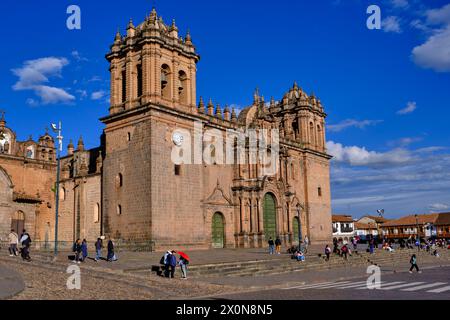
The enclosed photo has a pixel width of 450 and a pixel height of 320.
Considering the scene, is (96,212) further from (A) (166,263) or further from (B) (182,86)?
(A) (166,263)

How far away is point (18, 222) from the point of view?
138ft

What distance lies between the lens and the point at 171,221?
33.5 meters

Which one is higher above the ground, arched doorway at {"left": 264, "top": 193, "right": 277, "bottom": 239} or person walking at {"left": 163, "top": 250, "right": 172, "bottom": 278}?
arched doorway at {"left": 264, "top": 193, "right": 277, "bottom": 239}

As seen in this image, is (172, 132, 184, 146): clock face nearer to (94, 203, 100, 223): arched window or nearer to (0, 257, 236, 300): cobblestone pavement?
(94, 203, 100, 223): arched window

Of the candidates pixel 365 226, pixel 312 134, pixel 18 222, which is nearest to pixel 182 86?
pixel 18 222

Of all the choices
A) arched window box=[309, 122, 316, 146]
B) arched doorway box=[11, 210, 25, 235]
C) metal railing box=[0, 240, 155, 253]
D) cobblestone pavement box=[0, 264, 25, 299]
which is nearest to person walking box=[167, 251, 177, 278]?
cobblestone pavement box=[0, 264, 25, 299]

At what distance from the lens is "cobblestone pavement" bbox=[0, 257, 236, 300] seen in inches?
609

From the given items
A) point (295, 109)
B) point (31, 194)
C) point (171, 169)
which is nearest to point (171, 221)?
point (171, 169)

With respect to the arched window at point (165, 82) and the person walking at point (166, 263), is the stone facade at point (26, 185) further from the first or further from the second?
the person walking at point (166, 263)

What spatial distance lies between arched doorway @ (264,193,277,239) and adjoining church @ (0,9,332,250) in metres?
0.09

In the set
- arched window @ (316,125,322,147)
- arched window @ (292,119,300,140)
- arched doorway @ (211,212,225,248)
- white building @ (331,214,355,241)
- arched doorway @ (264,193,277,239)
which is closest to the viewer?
arched doorway @ (211,212,225,248)

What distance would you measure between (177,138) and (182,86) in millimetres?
4816

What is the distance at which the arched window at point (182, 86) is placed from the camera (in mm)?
37531

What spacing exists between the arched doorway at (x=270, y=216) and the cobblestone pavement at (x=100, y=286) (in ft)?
75.4
